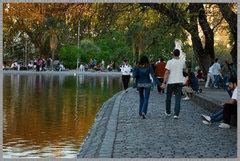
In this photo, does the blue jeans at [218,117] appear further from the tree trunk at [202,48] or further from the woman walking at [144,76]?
the tree trunk at [202,48]

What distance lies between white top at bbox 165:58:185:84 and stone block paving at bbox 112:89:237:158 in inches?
40.6

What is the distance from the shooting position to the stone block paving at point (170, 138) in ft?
34.9

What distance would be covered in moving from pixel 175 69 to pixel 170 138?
3165 millimetres

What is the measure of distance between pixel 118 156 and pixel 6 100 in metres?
17.0

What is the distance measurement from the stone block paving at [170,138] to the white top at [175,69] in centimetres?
103

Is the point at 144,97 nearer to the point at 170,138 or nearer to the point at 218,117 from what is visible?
the point at 218,117

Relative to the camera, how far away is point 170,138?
12.6m

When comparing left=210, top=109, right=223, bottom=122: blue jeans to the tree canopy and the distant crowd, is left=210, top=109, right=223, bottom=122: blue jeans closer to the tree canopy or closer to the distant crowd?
the tree canopy

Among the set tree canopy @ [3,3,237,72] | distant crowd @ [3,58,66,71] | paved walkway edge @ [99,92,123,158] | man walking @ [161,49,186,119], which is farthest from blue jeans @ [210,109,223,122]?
distant crowd @ [3,58,66,71]

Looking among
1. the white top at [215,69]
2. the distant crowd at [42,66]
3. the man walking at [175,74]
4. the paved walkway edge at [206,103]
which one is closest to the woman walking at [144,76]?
the man walking at [175,74]

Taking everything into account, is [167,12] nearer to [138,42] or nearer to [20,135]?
[20,135]

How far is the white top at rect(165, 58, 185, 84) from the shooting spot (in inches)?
606

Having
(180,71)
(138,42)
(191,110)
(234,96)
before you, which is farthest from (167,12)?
(138,42)

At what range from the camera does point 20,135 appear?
52.3 ft
